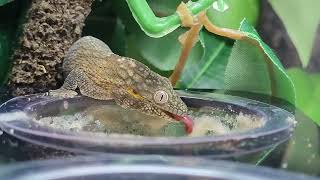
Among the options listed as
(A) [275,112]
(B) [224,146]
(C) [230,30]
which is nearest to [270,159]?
(B) [224,146]

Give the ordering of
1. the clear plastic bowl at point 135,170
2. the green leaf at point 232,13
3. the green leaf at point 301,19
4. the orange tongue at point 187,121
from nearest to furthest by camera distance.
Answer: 1. the clear plastic bowl at point 135,170
2. the orange tongue at point 187,121
3. the green leaf at point 232,13
4. the green leaf at point 301,19

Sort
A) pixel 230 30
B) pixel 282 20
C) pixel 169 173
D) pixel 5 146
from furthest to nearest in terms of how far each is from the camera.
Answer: pixel 282 20, pixel 230 30, pixel 5 146, pixel 169 173

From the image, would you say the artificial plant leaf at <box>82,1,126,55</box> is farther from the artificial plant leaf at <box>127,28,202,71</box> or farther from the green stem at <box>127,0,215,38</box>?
the green stem at <box>127,0,215,38</box>

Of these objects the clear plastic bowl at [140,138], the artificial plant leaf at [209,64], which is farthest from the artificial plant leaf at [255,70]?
the clear plastic bowl at [140,138]

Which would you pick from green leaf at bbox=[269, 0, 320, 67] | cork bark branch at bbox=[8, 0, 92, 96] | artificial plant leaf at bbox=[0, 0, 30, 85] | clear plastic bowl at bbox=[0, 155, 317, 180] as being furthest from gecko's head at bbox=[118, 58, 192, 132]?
green leaf at bbox=[269, 0, 320, 67]

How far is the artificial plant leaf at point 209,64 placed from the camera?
1317 mm

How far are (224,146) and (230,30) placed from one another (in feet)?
1.67

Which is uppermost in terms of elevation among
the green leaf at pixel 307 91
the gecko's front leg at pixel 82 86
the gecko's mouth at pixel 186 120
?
the gecko's front leg at pixel 82 86

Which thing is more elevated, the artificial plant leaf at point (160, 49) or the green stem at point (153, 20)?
the green stem at point (153, 20)

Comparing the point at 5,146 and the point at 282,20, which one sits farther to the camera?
the point at 282,20

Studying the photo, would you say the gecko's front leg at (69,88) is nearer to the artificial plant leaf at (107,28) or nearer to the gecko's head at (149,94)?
the gecko's head at (149,94)

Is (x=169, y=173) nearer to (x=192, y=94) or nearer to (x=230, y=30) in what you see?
(x=192, y=94)

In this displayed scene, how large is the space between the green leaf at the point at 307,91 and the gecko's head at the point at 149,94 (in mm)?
393

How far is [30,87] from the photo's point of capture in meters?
1.11
